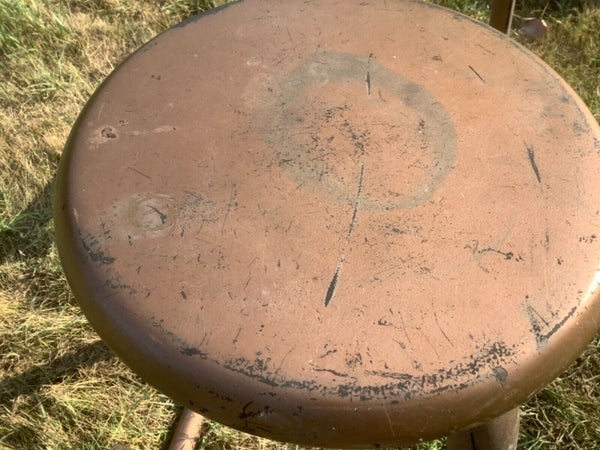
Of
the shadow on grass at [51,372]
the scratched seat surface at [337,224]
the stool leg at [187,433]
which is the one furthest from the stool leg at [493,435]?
the shadow on grass at [51,372]

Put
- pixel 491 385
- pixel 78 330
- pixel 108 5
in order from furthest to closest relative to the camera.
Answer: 1. pixel 108 5
2. pixel 78 330
3. pixel 491 385

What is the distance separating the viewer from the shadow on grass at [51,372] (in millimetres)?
1530

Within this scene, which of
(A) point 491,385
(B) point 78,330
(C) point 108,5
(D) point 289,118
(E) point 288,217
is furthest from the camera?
(C) point 108,5

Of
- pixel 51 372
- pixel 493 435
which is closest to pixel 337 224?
pixel 493 435

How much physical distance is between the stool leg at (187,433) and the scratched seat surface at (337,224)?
67 centimetres

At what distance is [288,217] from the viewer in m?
0.85

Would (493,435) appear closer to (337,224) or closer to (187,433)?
(337,224)

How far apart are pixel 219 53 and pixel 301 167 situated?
27 centimetres

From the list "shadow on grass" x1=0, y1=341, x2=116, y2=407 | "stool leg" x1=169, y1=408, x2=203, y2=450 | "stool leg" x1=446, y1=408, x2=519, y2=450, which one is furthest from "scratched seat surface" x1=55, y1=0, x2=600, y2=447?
"shadow on grass" x1=0, y1=341, x2=116, y2=407

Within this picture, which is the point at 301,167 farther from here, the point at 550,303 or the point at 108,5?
the point at 108,5

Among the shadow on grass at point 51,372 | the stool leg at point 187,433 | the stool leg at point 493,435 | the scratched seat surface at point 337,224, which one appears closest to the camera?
the scratched seat surface at point 337,224

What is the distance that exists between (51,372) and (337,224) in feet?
3.34

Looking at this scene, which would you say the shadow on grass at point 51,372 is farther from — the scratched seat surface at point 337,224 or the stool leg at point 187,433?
the scratched seat surface at point 337,224

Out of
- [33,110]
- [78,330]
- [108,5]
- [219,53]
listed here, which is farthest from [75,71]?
[219,53]
